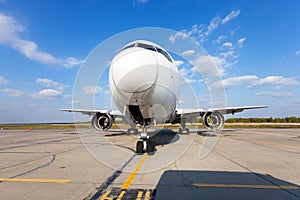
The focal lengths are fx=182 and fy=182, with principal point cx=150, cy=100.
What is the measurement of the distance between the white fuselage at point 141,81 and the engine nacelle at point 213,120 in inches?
332

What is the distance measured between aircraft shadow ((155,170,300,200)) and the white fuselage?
261 cm

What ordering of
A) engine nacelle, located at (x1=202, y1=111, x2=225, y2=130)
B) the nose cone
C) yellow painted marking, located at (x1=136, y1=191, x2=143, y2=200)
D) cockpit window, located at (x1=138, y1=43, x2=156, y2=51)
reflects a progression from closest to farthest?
yellow painted marking, located at (x1=136, y1=191, x2=143, y2=200) → the nose cone → cockpit window, located at (x1=138, y1=43, x2=156, y2=51) → engine nacelle, located at (x1=202, y1=111, x2=225, y2=130)

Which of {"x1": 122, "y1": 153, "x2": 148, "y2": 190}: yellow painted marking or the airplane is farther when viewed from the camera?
the airplane

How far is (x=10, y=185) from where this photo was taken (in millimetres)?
4359

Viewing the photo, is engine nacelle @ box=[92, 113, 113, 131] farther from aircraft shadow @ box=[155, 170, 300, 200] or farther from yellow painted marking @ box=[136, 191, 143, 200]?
yellow painted marking @ box=[136, 191, 143, 200]

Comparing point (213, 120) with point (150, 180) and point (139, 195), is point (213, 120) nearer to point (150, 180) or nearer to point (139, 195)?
point (150, 180)

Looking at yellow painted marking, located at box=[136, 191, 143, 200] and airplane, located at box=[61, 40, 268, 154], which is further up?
airplane, located at box=[61, 40, 268, 154]

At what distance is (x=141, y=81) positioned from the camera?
5.82 m

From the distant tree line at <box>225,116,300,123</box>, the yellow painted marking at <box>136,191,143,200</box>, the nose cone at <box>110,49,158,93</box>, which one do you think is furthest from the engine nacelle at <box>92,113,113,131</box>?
the distant tree line at <box>225,116,300,123</box>

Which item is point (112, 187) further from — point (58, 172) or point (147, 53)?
point (147, 53)

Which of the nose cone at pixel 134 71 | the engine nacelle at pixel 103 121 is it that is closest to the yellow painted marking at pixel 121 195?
the nose cone at pixel 134 71

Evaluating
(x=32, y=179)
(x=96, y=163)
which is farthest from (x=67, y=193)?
(x=96, y=163)

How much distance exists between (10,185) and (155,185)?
347cm

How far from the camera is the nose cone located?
5734 mm
